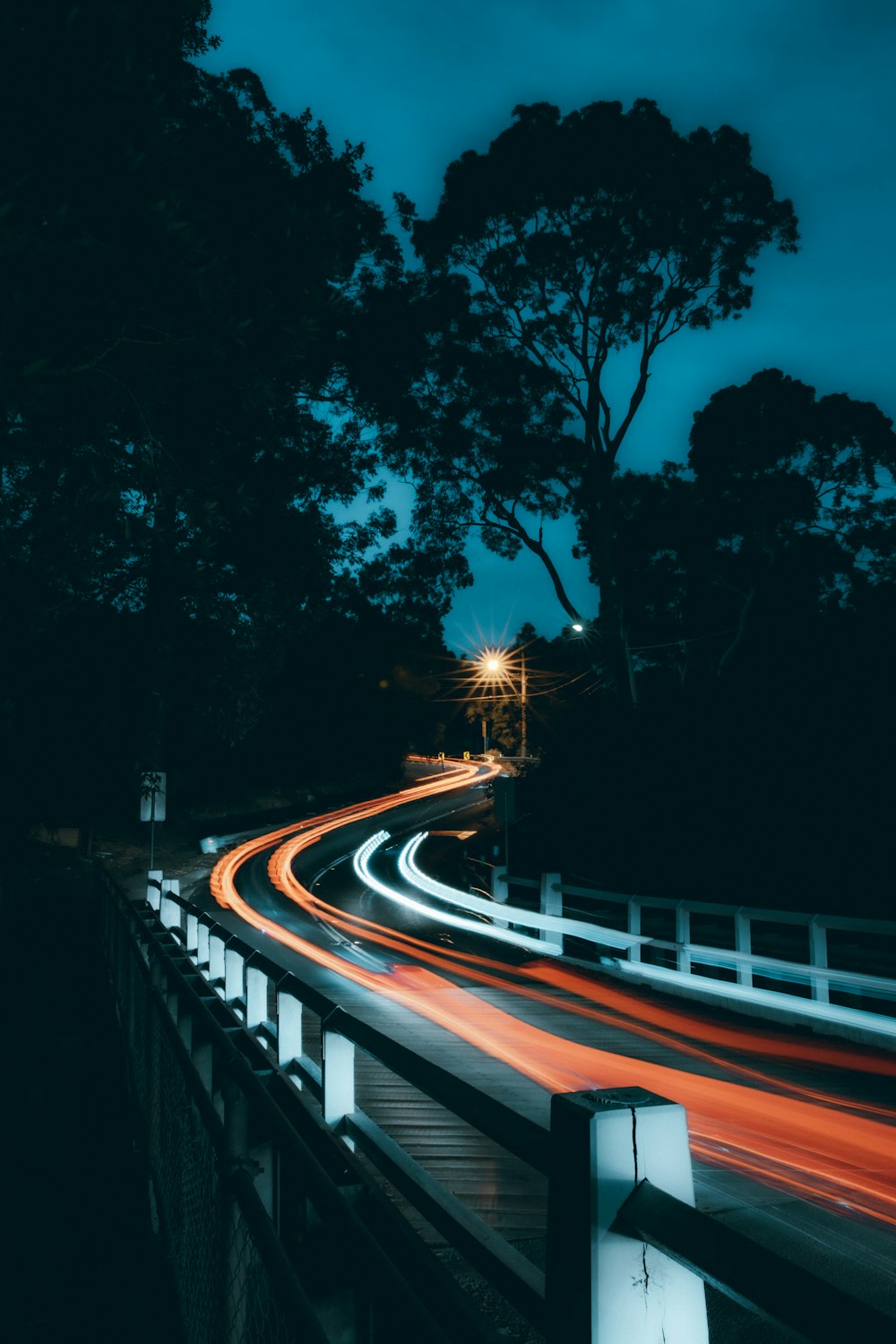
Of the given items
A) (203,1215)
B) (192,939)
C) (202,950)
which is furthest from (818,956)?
(203,1215)

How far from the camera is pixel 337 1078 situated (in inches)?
171

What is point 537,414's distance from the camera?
84.4 ft

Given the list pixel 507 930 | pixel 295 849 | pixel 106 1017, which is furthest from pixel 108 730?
pixel 295 849

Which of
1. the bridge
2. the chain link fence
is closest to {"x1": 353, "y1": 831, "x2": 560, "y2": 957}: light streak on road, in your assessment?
the bridge

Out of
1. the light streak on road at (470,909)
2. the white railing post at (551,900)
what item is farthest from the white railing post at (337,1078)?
the white railing post at (551,900)

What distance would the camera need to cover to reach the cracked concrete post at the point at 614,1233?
5.95ft

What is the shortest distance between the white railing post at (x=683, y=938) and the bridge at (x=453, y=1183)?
8.08 ft

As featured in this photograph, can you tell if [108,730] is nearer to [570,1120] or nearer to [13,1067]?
[13,1067]

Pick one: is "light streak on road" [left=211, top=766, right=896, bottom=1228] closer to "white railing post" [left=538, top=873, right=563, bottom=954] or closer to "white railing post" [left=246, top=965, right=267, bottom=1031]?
"white railing post" [left=538, top=873, right=563, bottom=954]

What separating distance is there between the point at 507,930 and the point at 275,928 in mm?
6064

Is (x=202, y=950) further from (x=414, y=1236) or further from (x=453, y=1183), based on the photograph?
(x=414, y=1236)

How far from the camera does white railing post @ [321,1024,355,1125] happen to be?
427 cm

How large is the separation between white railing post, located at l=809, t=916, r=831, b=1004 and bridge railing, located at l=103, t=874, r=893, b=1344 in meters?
7.87

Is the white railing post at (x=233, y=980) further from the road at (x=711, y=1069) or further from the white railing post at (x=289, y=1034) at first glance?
the white railing post at (x=289, y=1034)
